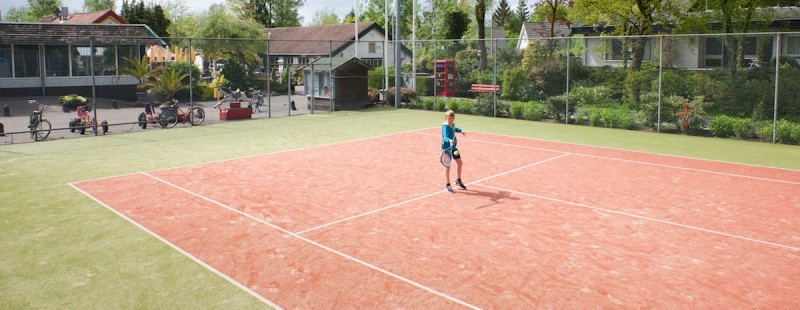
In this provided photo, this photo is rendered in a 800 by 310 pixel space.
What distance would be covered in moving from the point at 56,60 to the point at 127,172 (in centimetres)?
2800

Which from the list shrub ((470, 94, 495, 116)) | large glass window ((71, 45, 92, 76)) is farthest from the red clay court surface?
large glass window ((71, 45, 92, 76))

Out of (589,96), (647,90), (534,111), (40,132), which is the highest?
(647,90)

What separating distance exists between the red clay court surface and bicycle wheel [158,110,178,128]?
9.17m

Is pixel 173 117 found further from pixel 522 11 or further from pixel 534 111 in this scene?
pixel 522 11

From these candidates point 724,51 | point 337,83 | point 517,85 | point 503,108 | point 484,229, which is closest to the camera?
point 484,229

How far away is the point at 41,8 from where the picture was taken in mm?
105312

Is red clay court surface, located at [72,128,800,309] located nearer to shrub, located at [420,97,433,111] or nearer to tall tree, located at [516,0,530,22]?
shrub, located at [420,97,433,111]

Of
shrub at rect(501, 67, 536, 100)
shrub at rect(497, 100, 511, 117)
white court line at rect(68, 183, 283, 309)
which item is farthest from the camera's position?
→ shrub at rect(501, 67, 536, 100)

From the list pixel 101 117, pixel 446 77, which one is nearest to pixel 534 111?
pixel 446 77

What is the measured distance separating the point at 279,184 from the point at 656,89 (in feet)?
55.3

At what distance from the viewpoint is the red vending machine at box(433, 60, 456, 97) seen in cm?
3122

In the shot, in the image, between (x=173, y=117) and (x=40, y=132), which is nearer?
(x=40, y=132)

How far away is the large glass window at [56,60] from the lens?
3744cm

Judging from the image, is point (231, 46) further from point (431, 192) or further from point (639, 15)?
point (431, 192)
